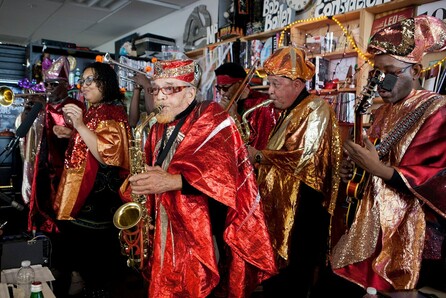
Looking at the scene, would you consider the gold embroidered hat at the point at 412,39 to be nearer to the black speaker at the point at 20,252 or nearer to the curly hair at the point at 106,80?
the curly hair at the point at 106,80

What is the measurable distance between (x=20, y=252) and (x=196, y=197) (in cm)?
128

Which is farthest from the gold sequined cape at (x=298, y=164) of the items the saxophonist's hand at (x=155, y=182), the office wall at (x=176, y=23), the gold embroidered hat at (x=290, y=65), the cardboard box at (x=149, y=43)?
the cardboard box at (x=149, y=43)

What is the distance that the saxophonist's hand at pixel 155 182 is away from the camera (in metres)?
1.70

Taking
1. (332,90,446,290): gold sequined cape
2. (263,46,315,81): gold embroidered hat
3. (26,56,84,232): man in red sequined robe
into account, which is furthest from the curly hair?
(332,90,446,290): gold sequined cape

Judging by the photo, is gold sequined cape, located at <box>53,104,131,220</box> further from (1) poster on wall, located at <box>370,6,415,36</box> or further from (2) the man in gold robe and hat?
(1) poster on wall, located at <box>370,6,415,36</box>

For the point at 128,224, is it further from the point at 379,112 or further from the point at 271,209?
the point at 379,112

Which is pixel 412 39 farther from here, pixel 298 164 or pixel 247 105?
pixel 247 105

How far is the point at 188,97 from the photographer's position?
2.05 m

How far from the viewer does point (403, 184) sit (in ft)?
5.79

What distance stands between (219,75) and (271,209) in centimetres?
148

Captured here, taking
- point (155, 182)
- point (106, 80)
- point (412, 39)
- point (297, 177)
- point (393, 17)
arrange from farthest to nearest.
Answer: point (393, 17) < point (106, 80) < point (297, 177) < point (412, 39) < point (155, 182)

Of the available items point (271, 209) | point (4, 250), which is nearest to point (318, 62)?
point (271, 209)

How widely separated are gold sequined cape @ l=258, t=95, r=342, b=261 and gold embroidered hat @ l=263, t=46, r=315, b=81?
0.70ft

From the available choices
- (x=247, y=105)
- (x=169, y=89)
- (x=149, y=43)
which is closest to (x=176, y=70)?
(x=169, y=89)
